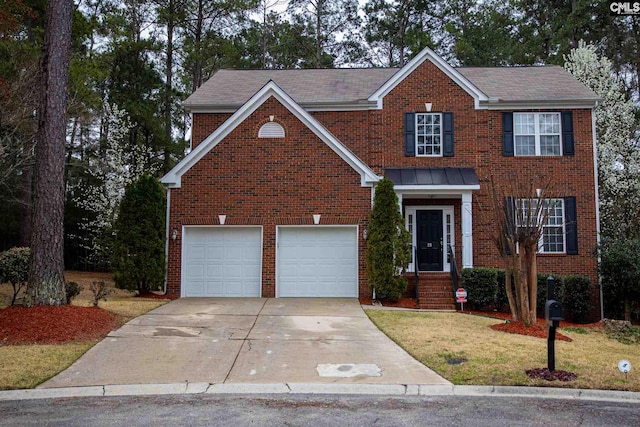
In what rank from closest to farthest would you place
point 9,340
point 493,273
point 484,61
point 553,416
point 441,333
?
point 553,416 < point 9,340 < point 441,333 < point 493,273 < point 484,61

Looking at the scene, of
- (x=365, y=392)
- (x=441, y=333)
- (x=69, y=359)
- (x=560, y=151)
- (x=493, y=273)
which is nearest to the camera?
(x=365, y=392)

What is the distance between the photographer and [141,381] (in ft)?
23.1

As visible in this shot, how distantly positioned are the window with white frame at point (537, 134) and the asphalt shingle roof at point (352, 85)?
586 mm

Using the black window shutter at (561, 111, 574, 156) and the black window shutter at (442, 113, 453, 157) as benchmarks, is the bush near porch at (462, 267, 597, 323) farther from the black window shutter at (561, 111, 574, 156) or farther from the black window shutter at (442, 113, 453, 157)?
the black window shutter at (561, 111, 574, 156)

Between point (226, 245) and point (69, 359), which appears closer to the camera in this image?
point (69, 359)

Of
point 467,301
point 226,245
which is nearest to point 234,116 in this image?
point 226,245

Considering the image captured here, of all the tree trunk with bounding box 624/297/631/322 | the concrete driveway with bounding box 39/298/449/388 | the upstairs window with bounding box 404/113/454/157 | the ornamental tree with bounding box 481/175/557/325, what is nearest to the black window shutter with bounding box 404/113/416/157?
the upstairs window with bounding box 404/113/454/157

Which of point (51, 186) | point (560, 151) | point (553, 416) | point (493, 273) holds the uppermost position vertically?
point (560, 151)

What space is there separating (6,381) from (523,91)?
636 inches

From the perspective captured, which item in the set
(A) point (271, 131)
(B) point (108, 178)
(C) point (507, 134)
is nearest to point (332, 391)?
(A) point (271, 131)

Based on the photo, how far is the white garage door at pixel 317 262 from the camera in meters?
14.8

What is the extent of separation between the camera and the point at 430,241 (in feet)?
54.3

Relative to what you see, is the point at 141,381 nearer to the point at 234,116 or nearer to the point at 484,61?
the point at 234,116

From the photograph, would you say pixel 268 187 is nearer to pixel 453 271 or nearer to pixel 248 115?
pixel 248 115
